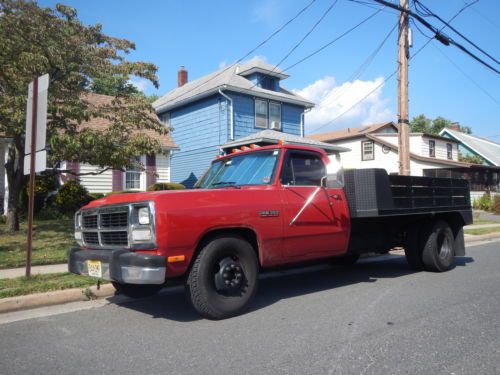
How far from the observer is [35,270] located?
23.4ft

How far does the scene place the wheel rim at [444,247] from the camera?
25.2 ft

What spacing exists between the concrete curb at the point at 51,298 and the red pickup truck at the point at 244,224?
15.5 inches

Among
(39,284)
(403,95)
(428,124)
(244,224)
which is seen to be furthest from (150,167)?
(428,124)

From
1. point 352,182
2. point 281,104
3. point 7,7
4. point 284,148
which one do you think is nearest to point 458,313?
point 352,182

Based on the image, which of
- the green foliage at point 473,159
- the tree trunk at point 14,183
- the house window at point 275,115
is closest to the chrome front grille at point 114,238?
the tree trunk at point 14,183

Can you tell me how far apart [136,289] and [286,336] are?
2.39m

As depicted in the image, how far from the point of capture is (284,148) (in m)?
5.68

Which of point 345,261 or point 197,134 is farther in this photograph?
point 197,134

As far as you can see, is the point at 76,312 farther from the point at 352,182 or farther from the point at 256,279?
the point at 352,182

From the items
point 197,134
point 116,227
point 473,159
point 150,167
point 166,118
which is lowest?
point 116,227

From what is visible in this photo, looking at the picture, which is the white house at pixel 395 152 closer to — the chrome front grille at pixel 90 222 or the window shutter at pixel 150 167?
the window shutter at pixel 150 167

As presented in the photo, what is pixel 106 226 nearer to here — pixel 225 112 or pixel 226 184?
pixel 226 184

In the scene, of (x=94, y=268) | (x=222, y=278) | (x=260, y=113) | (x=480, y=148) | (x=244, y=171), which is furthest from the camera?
(x=480, y=148)

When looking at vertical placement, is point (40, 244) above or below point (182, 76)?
below
